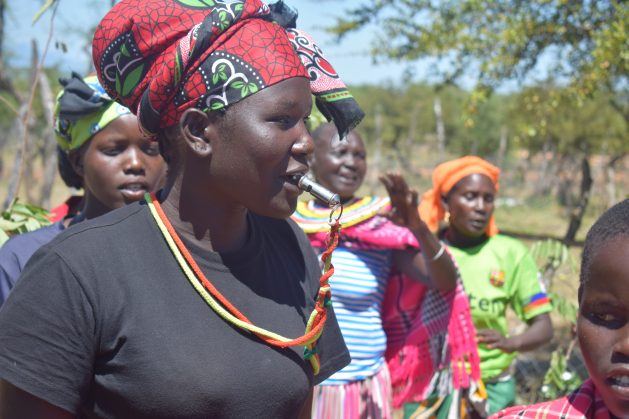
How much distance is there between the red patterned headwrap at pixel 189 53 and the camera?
4.68ft

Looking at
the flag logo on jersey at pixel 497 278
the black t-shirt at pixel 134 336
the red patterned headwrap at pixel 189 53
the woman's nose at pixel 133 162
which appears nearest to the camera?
the black t-shirt at pixel 134 336

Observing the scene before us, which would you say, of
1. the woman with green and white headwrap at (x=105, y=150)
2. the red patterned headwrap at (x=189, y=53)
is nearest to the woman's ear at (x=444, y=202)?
the woman with green and white headwrap at (x=105, y=150)

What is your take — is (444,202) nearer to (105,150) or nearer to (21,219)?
(105,150)

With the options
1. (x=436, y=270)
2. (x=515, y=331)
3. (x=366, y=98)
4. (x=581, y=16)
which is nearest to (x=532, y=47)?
(x=581, y=16)

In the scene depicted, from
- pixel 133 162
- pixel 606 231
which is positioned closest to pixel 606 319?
pixel 606 231

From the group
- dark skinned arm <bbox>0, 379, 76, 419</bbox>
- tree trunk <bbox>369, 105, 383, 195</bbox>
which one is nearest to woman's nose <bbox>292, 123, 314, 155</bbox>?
dark skinned arm <bbox>0, 379, 76, 419</bbox>

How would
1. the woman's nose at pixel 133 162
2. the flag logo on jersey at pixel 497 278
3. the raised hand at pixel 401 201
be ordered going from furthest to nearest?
the flag logo on jersey at pixel 497 278, the raised hand at pixel 401 201, the woman's nose at pixel 133 162

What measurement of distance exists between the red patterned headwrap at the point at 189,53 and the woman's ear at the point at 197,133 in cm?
3

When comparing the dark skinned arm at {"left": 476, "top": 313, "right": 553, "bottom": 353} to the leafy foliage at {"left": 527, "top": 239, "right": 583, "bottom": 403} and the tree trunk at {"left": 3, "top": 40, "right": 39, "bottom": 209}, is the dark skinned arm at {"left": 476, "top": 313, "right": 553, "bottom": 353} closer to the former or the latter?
the leafy foliage at {"left": 527, "top": 239, "right": 583, "bottom": 403}

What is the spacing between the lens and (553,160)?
21312mm

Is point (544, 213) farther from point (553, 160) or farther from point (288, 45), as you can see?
point (288, 45)

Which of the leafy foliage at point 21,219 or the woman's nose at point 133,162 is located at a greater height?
the woman's nose at point 133,162

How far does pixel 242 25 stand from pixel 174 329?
0.66m

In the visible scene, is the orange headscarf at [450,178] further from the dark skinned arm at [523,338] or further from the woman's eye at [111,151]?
the woman's eye at [111,151]
